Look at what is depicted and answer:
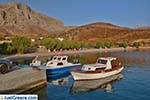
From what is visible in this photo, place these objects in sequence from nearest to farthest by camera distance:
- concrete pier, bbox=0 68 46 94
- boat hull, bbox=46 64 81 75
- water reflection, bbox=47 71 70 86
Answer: concrete pier, bbox=0 68 46 94, water reflection, bbox=47 71 70 86, boat hull, bbox=46 64 81 75

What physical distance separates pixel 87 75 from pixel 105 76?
377 centimetres

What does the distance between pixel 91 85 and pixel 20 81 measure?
1092 centimetres

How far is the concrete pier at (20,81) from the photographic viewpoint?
23.9 metres

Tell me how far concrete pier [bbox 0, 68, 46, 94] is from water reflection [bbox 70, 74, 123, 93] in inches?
166

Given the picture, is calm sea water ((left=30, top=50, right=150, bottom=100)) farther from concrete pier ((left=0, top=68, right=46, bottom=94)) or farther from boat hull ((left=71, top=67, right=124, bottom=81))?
concrete pier ((left=0, top=68, right=46, bottom=94))

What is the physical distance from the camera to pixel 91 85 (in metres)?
34.1

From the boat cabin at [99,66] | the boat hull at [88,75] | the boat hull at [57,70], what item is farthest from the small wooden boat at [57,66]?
the boat hull at [88,75]

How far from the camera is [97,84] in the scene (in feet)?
115

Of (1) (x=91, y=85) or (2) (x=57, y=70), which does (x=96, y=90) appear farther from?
(2) (x=57, y=70)

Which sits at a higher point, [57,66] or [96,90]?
[57,66]

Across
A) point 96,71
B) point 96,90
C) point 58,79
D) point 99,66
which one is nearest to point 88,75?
point 96,71

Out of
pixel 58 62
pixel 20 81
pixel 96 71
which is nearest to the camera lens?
pixel 20 81

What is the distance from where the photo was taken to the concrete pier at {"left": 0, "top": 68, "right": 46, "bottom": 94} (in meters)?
23.9

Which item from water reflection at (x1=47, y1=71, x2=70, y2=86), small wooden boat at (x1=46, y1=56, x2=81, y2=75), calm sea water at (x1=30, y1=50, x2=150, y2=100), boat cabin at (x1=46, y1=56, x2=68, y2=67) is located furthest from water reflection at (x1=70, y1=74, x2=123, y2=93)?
boat cabin at (x1=46, y1=56, x2=68, y2=67)
